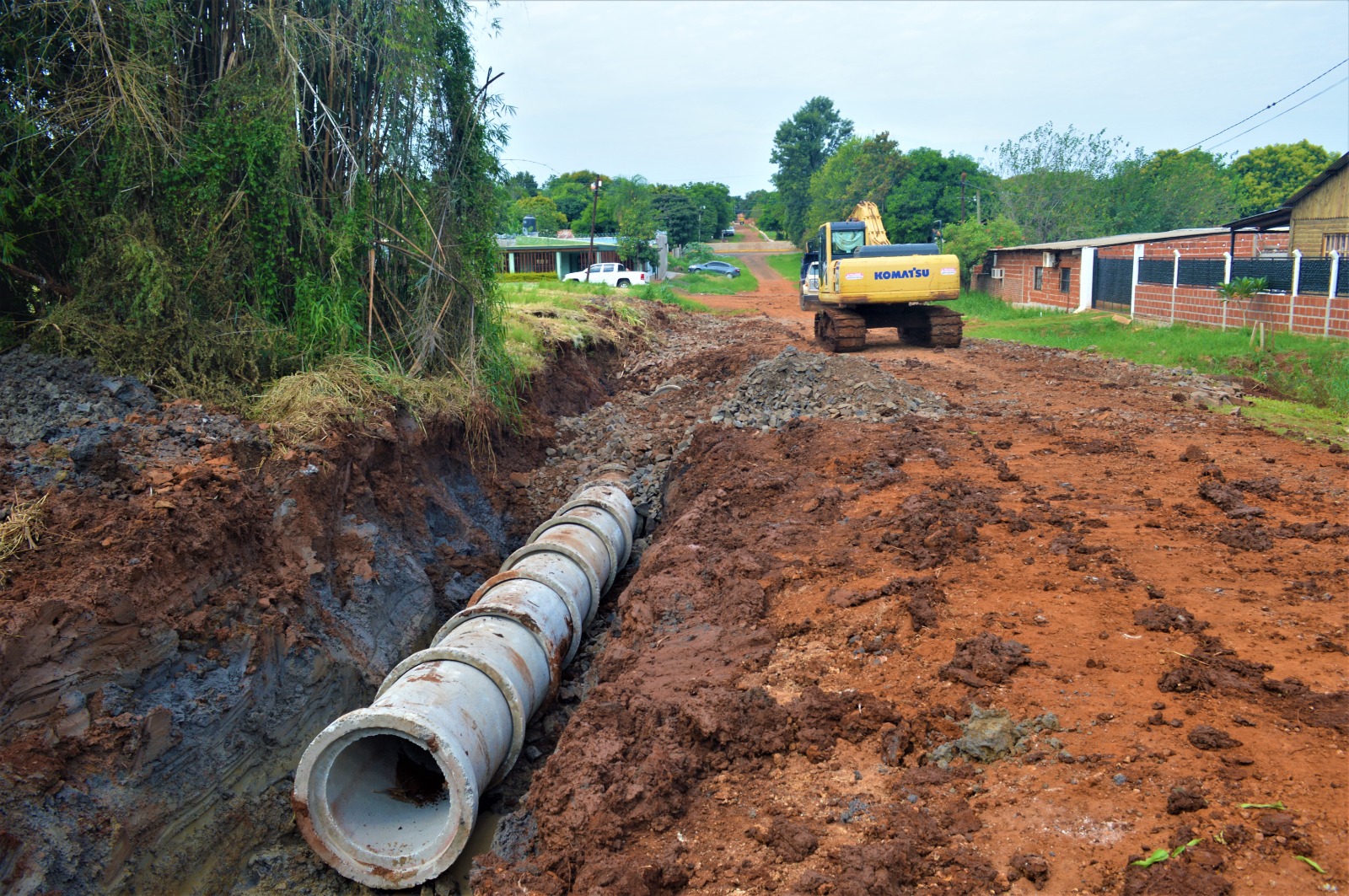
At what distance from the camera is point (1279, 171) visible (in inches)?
2215

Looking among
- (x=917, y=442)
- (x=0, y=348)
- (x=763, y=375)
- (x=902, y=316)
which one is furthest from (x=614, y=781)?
(x=902, y=316)

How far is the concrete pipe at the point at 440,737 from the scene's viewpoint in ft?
16.6

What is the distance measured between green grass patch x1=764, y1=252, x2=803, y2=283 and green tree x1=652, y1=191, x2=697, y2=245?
7302 mm

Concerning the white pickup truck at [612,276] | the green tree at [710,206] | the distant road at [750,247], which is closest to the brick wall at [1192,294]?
the white pickup truck at [612,276]

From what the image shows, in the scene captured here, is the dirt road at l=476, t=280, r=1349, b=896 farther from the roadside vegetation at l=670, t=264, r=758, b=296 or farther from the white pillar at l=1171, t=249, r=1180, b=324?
the roadside vegetation at l=670, t=264, r=758, b=296

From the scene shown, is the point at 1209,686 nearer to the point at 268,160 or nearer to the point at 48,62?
the point at 268,160

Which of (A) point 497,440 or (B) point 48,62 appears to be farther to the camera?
(A) point 497,440

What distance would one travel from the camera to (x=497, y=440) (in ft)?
35.9

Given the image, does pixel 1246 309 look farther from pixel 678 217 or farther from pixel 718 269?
pixel 678 217

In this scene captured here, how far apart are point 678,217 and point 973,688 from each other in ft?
237

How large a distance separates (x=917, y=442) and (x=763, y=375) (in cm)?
340

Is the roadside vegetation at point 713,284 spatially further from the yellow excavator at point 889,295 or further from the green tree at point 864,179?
the yellow excavator at point 889,295

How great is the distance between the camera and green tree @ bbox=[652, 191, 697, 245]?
7306 centimetres

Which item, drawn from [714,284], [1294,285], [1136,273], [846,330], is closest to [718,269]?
[714,284]
